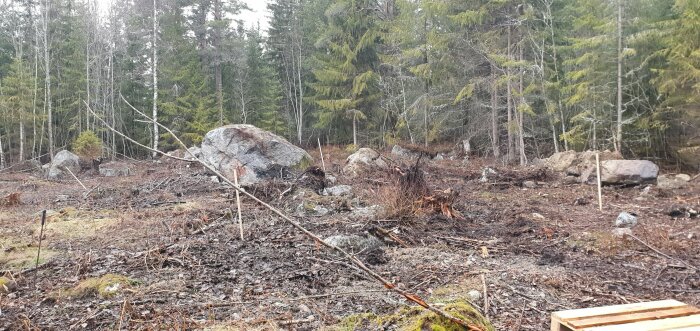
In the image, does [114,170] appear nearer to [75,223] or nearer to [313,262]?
[75,223]

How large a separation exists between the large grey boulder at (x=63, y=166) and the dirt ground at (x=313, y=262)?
871 cm

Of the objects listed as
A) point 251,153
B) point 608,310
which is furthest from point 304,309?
point 251,153

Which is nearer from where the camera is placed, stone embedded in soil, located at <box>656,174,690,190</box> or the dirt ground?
the dirt ground

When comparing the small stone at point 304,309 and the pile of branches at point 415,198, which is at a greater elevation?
the pile of branches at point 415,198

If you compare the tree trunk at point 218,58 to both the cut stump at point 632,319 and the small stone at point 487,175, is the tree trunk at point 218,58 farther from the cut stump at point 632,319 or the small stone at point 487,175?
the cut stump at point 632,319

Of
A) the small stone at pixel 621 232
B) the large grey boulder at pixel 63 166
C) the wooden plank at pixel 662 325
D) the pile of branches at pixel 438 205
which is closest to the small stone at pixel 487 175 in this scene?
the pile of branches at pixel 438 205

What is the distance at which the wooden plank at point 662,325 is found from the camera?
2.09 metres

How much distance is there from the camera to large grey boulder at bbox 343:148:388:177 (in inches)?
500

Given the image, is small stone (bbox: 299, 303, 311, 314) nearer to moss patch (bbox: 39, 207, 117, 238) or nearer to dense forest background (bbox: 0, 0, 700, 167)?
moss patch (bbox: 39, 207, 117, 238)

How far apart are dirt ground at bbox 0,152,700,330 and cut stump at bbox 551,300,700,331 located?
0.92m

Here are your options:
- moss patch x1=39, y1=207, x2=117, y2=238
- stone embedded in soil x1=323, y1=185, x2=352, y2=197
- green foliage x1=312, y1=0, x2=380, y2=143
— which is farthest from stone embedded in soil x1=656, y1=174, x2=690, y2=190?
green foliage x1=312, y1=0, x2=380, y2=143

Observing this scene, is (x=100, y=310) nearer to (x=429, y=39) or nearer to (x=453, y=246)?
(x=453, y=246)

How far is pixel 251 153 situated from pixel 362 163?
10.7ft

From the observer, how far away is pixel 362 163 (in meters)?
13.1
